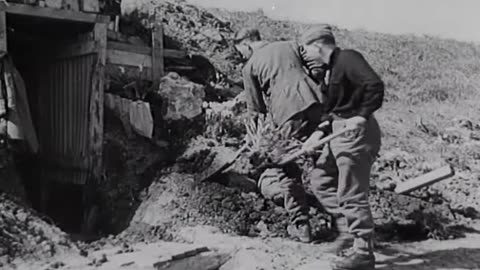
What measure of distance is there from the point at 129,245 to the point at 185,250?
2.28 feet

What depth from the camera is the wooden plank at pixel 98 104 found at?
25.7 feet

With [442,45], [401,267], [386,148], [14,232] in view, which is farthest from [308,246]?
[442,45]

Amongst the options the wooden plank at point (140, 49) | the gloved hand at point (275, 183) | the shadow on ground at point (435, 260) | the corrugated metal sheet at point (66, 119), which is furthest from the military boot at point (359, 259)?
the wooden plank at point (140, 49)

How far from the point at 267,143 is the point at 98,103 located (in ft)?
8.55

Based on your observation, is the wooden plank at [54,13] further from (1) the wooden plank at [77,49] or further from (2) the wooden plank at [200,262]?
(2) the wooden plank at [200,262]

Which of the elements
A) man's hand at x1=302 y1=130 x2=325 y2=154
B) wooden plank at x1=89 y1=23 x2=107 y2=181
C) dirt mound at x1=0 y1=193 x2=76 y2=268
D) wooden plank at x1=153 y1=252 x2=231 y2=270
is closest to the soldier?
man's hand at x1=302 y1=130 x2=325 y2=154

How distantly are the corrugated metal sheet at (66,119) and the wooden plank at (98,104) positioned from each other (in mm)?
97

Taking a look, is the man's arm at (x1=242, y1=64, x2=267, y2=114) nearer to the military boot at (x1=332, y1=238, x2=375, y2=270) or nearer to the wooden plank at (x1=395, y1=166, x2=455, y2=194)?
the wooden plank at (x1=395, y1=166, x2=455, y2=194)

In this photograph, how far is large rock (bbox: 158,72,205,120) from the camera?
330 inches

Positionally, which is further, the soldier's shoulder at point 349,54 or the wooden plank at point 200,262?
the wooden plank at point 200,262

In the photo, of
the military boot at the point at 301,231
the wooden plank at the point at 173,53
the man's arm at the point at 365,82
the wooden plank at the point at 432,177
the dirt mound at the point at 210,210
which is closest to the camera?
the man's arm at the point at 365,82

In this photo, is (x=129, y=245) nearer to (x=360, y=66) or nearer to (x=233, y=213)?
(x=233, y=213)

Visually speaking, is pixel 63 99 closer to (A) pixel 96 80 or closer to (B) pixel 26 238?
(A) pixel 96 80

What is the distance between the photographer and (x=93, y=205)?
7879mm
